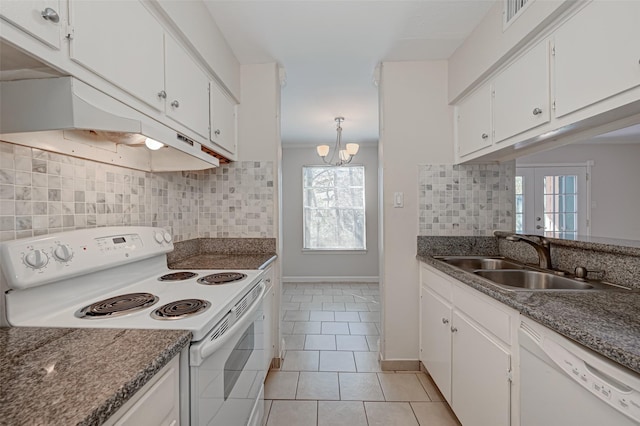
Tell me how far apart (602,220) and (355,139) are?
367 cm

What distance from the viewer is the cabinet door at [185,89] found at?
1.37 metres

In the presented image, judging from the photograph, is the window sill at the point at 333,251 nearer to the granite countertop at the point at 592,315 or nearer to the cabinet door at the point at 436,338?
the cabinet door at the point at 436,338

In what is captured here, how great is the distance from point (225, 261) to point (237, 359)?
0.89 meters

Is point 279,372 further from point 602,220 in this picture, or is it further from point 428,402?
point 602,220

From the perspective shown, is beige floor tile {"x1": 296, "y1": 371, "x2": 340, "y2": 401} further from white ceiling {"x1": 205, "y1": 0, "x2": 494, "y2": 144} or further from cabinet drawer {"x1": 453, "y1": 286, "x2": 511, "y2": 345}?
white ceiling {"x1": 205, "y1": 0, "x2": 494, "y2": 144}

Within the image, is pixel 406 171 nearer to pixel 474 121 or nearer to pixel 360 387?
pixel 474 121

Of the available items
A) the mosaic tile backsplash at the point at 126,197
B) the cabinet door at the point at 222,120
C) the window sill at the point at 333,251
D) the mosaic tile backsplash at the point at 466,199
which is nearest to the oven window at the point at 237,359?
the mosaic tile backsplash at the point at 126,197

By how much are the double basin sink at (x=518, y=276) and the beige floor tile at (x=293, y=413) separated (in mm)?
1289

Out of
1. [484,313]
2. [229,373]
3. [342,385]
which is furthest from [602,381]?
[342,385]

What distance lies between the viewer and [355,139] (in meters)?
4.88

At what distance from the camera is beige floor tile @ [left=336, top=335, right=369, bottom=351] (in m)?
2.60

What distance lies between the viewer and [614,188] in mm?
3961

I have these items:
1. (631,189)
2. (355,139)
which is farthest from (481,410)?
(631,189)

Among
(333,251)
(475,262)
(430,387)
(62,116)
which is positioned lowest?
(430,387)
